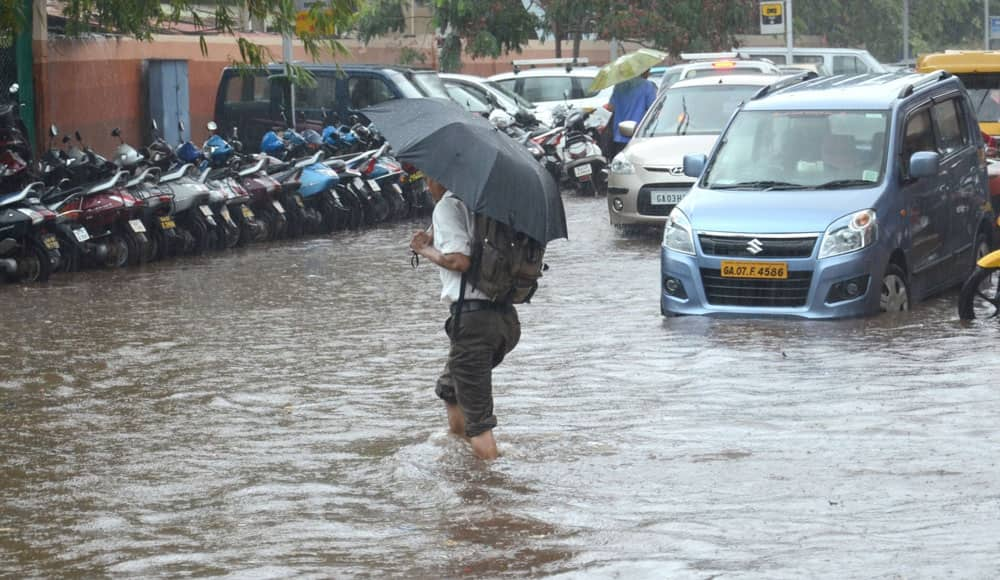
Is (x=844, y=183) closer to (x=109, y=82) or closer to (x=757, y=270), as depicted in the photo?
(x=757, y=270)

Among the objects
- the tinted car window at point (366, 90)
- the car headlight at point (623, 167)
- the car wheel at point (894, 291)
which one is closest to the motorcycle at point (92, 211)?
the car headlight at point (623, 167)

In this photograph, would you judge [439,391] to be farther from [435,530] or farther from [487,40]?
[487,40]

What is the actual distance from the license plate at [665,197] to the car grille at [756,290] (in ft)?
21.2

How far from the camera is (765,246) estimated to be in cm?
1192

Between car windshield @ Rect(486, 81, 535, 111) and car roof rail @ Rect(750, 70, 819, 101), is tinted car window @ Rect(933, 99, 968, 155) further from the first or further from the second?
car windshield @ Rect(486, 81, 535, 111)

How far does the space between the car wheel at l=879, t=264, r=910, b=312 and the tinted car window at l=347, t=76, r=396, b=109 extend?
12756 millimetres

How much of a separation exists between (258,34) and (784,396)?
2433 centimetres

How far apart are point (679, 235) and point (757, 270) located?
71cm

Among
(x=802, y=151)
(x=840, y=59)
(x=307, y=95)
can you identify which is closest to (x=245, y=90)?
(x=307, y=95)

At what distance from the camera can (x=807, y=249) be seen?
38.9 ft

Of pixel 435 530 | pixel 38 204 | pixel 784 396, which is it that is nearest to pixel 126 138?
pixel 38 204

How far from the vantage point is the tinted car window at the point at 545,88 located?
106ft

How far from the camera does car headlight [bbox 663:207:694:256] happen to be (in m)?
12.3

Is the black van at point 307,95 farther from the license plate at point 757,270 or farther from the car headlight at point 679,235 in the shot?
the license plate at point 757,270
